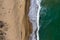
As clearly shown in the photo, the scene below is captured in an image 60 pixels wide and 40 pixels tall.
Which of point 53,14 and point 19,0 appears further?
point 53,14

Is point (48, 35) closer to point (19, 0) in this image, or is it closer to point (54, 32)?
point (54, 32)

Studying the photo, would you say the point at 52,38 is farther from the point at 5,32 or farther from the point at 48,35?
the point at 5,32

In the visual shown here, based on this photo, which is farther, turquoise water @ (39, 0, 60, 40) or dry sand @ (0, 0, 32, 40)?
turquoise water @ (39, 0, 60, 40)

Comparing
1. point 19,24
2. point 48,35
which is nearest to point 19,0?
point 19,24

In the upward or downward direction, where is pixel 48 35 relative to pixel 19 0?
downward

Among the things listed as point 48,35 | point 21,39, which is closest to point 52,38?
point 48,35

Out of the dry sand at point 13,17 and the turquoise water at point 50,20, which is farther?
the turquoise water at point 50,20

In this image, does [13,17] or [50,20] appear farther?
[50,20]
